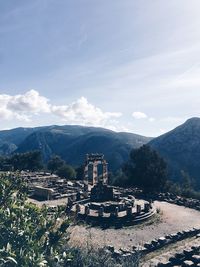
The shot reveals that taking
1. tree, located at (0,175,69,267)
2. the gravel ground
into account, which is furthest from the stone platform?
tree, located at (0,175,69,267)

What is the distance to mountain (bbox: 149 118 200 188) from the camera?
157m

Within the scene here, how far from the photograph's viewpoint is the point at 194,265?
26109mm

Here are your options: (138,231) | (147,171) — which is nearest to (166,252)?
(138,231)

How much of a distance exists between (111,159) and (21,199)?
558ft

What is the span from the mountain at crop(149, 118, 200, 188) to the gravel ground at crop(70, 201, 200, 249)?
343ft

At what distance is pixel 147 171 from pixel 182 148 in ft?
369

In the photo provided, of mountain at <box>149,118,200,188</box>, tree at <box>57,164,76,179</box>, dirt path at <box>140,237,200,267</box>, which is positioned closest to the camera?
dirt path at <box>140,237,200,267</box>

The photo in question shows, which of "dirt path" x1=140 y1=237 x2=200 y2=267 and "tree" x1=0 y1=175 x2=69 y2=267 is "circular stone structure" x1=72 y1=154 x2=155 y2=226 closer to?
"dirt path" x1=140 y1=237 x2=200 y2=267

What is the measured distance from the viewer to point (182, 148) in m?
173

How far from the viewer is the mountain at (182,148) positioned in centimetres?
15662

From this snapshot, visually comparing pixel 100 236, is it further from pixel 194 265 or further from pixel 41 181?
pixel 41 181

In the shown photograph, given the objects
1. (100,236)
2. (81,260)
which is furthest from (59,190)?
(81,260)

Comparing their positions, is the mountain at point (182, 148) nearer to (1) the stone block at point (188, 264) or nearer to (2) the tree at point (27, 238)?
(1) the stone block at point (188, 264)

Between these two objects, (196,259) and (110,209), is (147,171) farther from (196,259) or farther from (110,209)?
(196,259)
